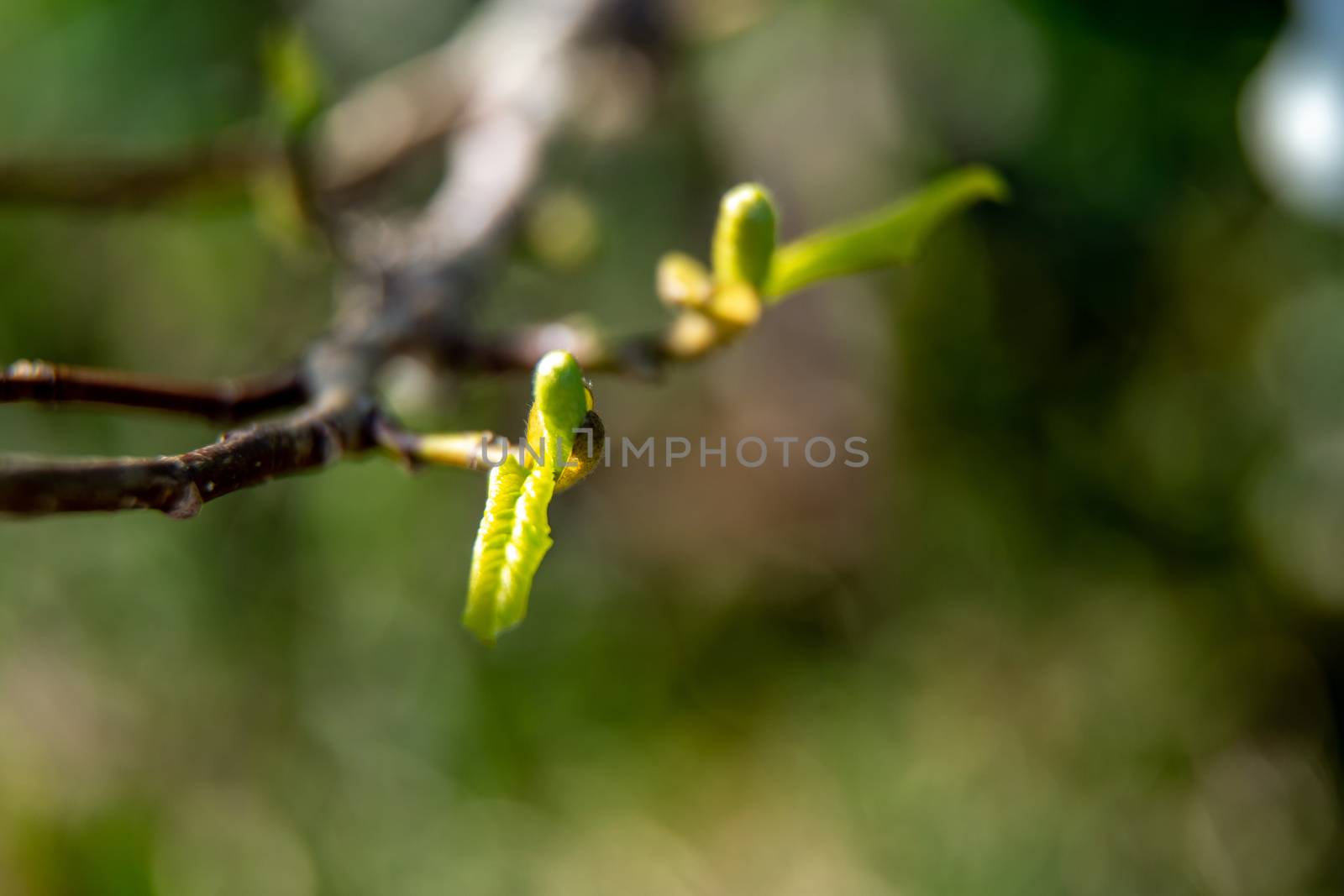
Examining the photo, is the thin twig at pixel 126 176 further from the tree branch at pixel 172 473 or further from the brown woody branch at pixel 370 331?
the tree branch at pixel 172 473

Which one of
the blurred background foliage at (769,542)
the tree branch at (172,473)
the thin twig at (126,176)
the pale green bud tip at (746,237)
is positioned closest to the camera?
the tree branch at (172,473)

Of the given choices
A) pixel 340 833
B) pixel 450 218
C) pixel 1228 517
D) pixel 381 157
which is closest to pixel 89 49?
pixel 381 157

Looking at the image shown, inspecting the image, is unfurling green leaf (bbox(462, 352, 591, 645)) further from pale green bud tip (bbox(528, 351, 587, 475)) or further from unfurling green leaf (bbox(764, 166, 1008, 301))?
unfurling green leaf (bbox(764, 166, 1008, 301))

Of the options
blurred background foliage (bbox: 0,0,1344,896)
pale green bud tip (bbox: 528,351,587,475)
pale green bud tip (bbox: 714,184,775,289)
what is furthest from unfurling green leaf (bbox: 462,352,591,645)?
blurred background foliage (bbox: 0,0,1344,896)

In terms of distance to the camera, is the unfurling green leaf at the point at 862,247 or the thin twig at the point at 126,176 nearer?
the unfurling green leaf at the point at 862,247

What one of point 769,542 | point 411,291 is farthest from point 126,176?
point 769,542

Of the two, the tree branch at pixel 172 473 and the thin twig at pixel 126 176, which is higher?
the thin twig at pixel 126 176

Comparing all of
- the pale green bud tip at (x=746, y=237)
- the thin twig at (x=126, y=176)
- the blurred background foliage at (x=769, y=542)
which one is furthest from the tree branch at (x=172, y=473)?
the blurred background foliage at (x=769, y=542)

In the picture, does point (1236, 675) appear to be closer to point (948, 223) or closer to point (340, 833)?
point (948, 223)
